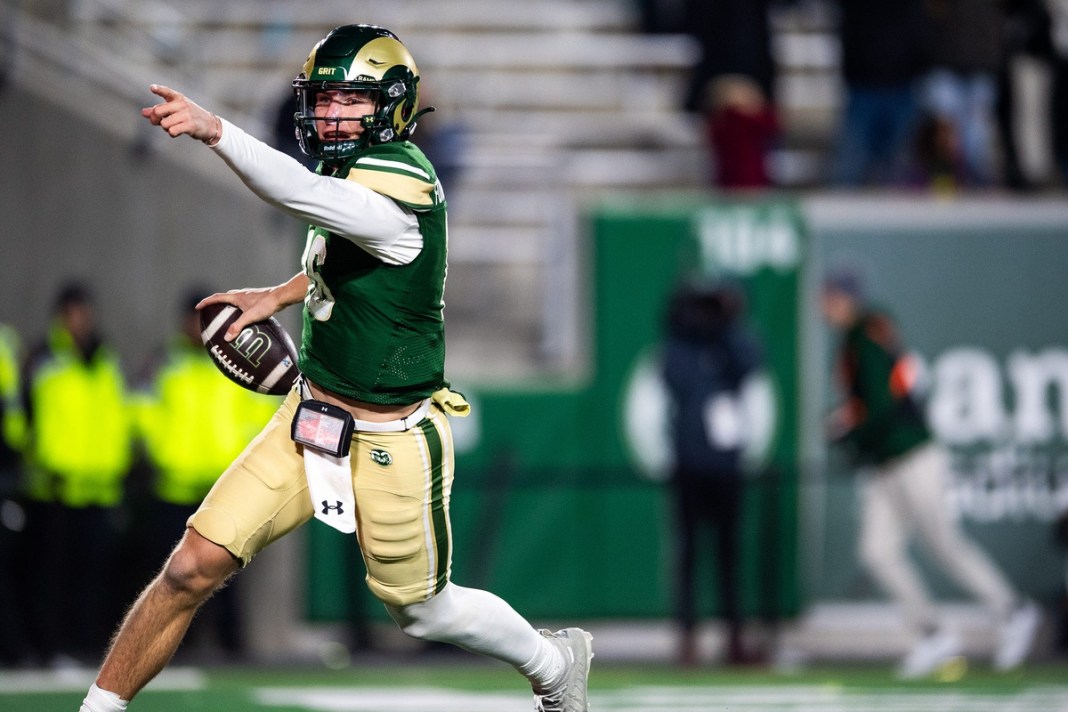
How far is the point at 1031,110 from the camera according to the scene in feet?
45.9

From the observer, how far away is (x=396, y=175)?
505 centimetres

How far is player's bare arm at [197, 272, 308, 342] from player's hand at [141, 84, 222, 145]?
107cm

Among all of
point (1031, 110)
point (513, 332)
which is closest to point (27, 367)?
point (513, 332)

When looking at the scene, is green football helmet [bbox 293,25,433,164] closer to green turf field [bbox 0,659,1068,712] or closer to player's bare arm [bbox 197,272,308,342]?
player's bare arm [bbox 197,272,308,342]

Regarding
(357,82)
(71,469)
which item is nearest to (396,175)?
(357,82)

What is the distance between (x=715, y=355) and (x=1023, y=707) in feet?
10.7

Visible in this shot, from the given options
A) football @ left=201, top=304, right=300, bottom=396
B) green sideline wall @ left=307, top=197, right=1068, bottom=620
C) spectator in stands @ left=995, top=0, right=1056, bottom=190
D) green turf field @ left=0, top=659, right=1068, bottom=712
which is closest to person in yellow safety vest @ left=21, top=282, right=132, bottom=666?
green turf field @ left=0, top=659, right=1068, bottom=712

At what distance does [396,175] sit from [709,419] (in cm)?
580

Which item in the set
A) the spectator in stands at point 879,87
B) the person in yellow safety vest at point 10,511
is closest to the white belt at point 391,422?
the person in yellow safety vest at point 10,511

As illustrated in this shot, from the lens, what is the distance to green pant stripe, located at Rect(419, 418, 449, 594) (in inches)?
214

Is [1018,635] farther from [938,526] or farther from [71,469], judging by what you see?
[71,469]

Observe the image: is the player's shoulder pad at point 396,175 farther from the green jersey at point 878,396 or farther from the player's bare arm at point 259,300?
the green jersey at point 878,396

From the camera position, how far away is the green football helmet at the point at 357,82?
17.1 feet

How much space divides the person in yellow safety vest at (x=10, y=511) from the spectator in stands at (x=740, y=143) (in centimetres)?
485
